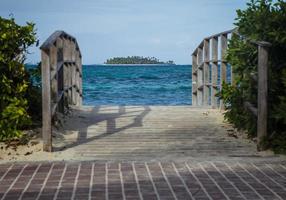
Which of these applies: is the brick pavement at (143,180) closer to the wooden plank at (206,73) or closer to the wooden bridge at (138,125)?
the wooden bridge at (138,125)

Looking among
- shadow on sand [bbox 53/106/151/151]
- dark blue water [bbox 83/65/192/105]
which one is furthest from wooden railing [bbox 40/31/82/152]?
dark blue water [bbox 83/65/192/105]

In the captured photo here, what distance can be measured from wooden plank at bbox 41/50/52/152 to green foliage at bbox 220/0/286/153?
244cm

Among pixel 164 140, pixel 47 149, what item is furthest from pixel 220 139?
pixel 47 149

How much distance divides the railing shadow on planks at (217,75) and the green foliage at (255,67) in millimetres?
140

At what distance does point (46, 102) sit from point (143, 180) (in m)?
1.84

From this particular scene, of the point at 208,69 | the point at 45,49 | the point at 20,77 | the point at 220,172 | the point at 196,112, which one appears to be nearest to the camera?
the point at 220,172

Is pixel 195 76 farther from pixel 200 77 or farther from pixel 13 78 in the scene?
pixel 13 78

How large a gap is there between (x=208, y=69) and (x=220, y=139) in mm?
4295

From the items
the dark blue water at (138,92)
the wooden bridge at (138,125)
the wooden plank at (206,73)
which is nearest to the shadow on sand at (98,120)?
the wooden bridge at (138,125)

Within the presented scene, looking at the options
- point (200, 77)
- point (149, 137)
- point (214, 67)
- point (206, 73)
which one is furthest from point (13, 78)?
point (200, 77)

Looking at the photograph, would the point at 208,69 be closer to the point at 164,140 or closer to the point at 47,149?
the point at 164,140

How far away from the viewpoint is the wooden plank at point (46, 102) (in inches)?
261

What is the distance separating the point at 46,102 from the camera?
6.73 m

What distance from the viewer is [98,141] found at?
743 centimetres
